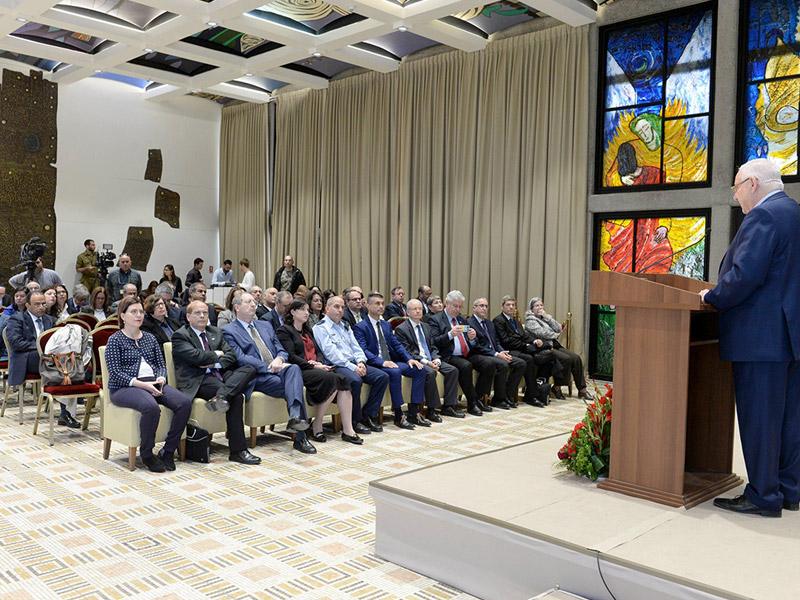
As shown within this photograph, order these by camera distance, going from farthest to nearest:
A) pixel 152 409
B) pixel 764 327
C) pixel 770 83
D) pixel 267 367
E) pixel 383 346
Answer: pixel 770 83 < pixel 383 346 < pixel 267 367 < pixel 152 409 < pixel 764 327

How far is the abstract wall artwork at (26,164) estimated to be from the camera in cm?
1279

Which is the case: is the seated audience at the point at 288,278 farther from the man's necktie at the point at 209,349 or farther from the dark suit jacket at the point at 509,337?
the man's necktie at the point at 209,349

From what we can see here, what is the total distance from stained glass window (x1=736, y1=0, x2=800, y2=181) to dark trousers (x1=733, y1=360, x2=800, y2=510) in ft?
20.0

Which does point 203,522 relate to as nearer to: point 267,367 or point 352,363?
point 267,367

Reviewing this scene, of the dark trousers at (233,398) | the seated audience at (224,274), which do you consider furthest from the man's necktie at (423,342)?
the seated audience at (224,274)

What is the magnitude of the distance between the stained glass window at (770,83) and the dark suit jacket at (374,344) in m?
4.88

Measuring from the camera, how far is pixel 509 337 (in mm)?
8398

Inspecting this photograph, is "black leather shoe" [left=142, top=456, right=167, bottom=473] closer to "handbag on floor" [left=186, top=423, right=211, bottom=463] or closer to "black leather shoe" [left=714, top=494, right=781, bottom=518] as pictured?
"handbag on floor" [left=186, top=423, right=211, bottom=463]

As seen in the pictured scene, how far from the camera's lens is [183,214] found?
1537 centimetres

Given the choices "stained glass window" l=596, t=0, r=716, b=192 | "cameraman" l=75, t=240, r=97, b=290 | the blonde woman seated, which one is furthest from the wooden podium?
"cameraman" l=75, t=240, r=97, b=290

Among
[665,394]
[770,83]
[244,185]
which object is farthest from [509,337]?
[244,185]

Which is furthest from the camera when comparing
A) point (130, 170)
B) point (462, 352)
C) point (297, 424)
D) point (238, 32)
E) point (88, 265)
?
point (130, 170)

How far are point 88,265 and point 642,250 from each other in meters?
9.70

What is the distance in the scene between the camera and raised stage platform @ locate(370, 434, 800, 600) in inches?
106
